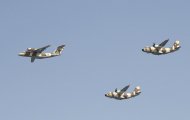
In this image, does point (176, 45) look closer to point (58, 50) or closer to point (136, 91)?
point (136, 91)

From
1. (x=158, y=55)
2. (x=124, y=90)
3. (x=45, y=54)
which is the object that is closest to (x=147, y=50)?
(x=158, y=55)

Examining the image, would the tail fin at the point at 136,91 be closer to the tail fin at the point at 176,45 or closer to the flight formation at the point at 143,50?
the flight formation at the point at 143,50

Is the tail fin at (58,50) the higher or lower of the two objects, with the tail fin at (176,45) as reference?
lower

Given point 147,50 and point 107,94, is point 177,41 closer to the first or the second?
point 147,50

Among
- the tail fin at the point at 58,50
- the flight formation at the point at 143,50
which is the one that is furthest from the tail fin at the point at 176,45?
the tail fin at the point at 58,50

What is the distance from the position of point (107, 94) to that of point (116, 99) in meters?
3.18

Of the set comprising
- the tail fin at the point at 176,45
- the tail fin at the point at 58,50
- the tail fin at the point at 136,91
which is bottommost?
the tail fin at the point at 136,91

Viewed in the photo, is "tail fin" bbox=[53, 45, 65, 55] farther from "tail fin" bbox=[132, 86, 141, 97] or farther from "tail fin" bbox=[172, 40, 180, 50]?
"tail fin" bbox=[172, 40, 180, 50]

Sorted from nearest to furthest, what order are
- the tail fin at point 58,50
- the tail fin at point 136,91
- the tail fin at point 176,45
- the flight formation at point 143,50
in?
the flight formation at point 143,50 → the tail fin at point 176,45 → the tail fin at point 136,91 → the tail fin at point 58,50

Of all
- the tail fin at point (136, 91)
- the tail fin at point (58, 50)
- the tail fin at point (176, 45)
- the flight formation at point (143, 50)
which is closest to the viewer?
the flight formation at point (143, 50)

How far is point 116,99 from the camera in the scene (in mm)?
154875

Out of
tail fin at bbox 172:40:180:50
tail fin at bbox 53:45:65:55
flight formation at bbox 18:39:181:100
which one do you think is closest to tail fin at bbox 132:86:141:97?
flight formation at bbox 18:39:181:100

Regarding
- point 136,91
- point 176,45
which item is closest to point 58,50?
point 136,91

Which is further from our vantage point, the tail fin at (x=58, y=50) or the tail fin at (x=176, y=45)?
the tail fin at (x=58, y=50)
